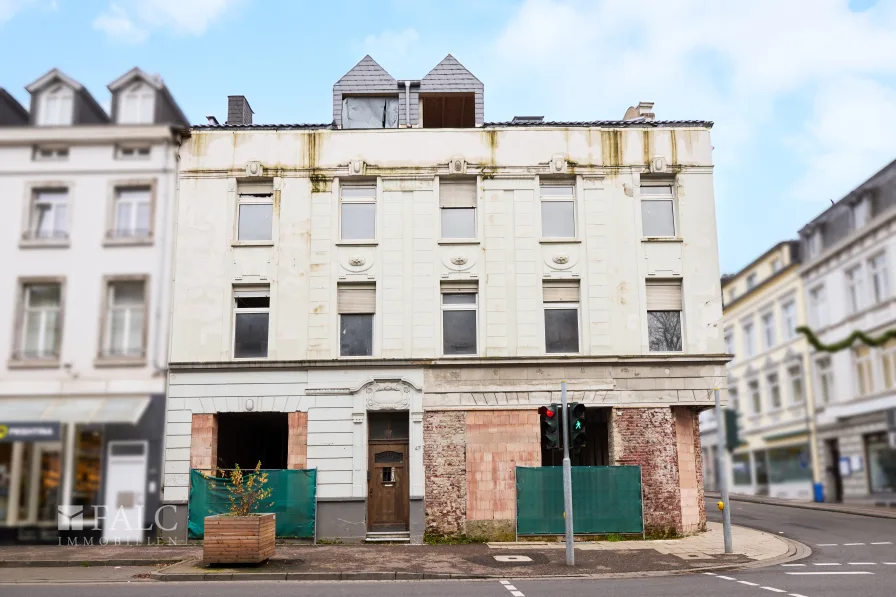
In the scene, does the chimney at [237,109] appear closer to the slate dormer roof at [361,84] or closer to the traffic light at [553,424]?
the slate dormer roof at [361,84]

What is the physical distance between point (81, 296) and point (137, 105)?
4.05 meters

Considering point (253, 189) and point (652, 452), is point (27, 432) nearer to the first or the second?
point (253, 189)

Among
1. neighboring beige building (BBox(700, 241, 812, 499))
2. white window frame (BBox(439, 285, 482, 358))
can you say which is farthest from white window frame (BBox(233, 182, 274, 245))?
neighboring beige building (BBox(700, 241, 812, 499))

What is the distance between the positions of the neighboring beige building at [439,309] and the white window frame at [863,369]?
714 cm

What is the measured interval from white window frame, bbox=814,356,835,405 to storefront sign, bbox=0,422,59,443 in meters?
27.5

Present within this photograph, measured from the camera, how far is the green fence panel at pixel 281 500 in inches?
870

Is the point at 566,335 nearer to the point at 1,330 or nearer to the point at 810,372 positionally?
the point at 1,330

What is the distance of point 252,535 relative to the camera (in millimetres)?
A: 16875

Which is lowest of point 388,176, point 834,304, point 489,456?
point 489,456

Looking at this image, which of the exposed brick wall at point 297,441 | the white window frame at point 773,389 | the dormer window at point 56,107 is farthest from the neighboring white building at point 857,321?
the dormer window at point 56,107

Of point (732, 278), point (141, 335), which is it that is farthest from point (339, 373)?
point (732, 278)

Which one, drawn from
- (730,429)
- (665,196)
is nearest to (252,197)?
(665,196)

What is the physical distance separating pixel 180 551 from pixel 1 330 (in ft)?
30.3

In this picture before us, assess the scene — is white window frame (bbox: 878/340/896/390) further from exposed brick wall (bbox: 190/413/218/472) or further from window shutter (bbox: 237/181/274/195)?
exposed brick wall (bbox: 190/413/218/472)
